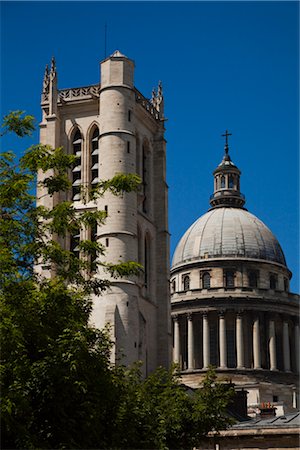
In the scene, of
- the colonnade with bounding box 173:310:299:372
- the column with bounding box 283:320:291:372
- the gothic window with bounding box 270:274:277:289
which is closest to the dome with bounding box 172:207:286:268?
the gothic window with bounding box 270:274:277:289

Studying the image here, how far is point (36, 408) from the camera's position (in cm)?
2655

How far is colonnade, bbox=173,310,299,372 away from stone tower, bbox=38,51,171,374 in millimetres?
26080

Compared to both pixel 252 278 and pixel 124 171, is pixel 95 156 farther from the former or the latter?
pixel 252 278

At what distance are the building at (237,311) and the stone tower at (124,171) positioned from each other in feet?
79.8

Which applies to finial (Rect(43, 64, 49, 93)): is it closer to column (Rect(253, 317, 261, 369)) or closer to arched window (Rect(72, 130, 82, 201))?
arched window (Rect(72, 130, 82, 201))

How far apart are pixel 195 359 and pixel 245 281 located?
10.0 metres

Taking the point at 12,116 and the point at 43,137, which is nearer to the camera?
the point at 12,116

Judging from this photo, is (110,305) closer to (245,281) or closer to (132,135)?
(132,135)

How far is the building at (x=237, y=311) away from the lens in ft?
345

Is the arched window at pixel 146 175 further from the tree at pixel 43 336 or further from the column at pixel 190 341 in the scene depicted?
the tree at pixel 43 336

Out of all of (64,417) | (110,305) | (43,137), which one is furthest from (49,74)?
(64,417)

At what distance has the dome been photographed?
11275cm

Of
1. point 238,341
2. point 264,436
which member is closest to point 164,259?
point 238,341

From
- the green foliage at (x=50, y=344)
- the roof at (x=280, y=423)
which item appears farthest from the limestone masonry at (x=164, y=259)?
the green foliage at (x=50, y=344)
